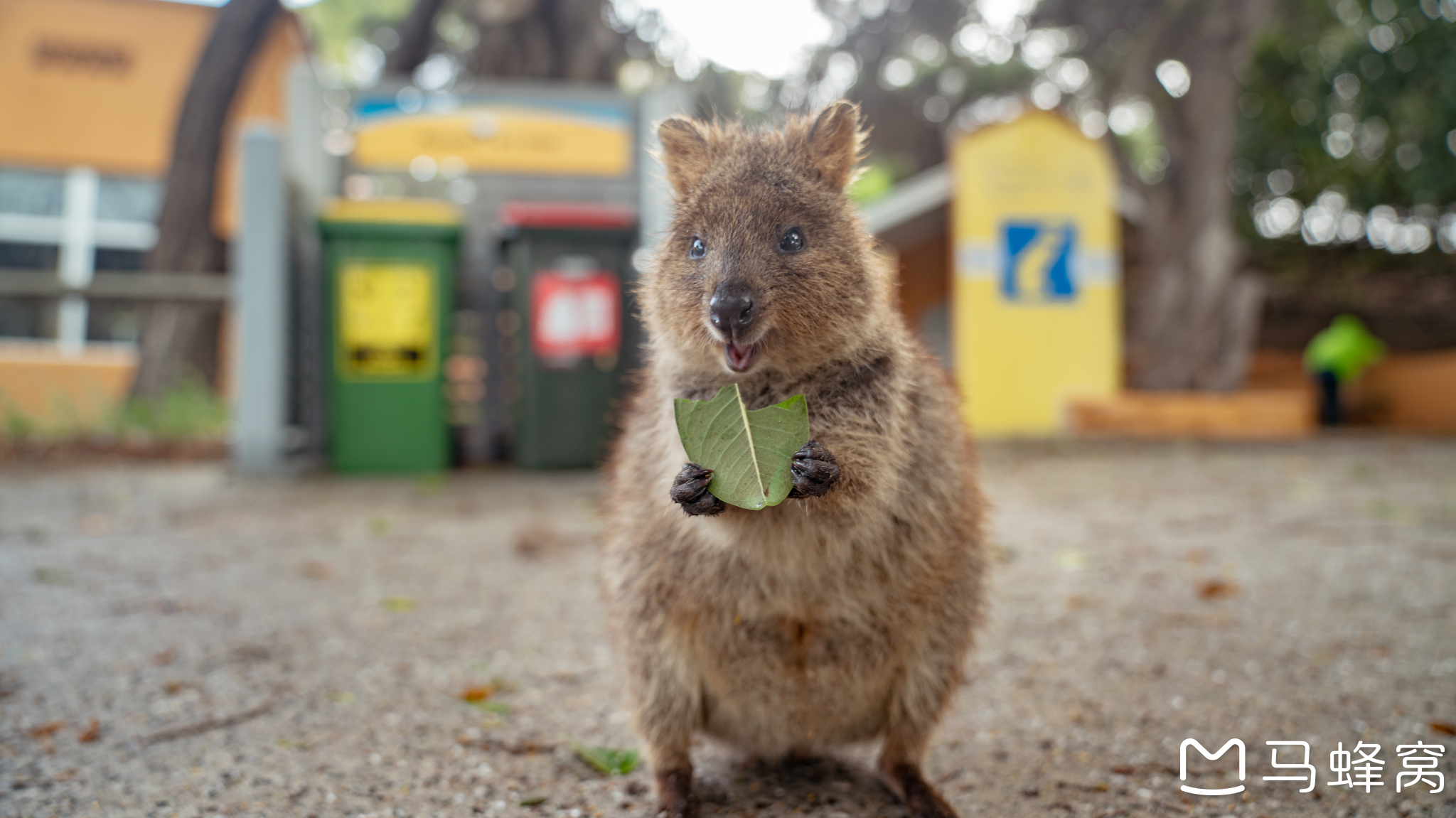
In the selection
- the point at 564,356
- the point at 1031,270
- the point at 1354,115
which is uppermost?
the point at 1354,115

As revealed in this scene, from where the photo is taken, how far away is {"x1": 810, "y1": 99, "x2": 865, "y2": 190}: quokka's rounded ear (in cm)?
206

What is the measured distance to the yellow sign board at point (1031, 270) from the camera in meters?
9.18

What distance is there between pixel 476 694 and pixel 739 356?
142 centimetres

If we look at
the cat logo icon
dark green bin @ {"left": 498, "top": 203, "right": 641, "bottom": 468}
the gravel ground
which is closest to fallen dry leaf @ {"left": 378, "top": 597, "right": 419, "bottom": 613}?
the gravel ground

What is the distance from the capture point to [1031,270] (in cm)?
928

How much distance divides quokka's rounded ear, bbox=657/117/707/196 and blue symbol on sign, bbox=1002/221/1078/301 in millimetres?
7697

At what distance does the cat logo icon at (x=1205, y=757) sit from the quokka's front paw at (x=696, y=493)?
49.7 inches

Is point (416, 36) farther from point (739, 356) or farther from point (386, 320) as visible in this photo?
point (739, 356)

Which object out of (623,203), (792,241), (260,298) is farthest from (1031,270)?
(792,241)

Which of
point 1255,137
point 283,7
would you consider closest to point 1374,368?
point 1255,137

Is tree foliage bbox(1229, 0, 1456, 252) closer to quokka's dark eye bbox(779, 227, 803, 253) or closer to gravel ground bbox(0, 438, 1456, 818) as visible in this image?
gravel ground bbox(0, 438, 1456, 818)

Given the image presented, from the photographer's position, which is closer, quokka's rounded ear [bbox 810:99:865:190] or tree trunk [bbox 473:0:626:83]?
quokka's rounded ear [bbox 810:99:865:190]

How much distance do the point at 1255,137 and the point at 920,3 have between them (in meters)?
5.02

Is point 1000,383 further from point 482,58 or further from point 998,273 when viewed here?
point 482,58
